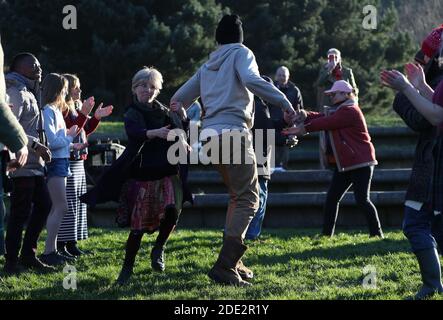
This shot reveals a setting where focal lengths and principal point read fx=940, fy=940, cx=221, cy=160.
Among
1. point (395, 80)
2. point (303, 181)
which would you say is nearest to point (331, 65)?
point (303, 181)

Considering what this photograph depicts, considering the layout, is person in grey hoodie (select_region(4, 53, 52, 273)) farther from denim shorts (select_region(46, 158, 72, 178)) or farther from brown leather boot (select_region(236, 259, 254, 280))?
brown leather boot (select_region(236, 259, 254, 280))

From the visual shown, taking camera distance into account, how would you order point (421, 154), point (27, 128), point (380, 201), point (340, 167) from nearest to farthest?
point (421, 154), point (27, 128), point (340, 167), point (380, 201)

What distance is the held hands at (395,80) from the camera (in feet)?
19.4

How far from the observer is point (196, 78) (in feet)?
24.5

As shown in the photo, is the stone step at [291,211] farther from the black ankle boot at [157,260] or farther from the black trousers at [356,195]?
the black ankle boot at [157,260]

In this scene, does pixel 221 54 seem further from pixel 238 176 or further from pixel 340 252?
Result: pixel 340 252

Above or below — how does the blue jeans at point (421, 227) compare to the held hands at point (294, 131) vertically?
below

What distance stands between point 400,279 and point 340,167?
109 inches

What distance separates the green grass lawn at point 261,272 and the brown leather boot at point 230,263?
0.10 m

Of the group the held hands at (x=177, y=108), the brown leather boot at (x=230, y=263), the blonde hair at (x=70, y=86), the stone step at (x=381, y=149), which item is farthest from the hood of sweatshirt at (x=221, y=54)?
the stone step at (x=381, y=149)

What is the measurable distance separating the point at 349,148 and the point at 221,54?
10.3 feet
